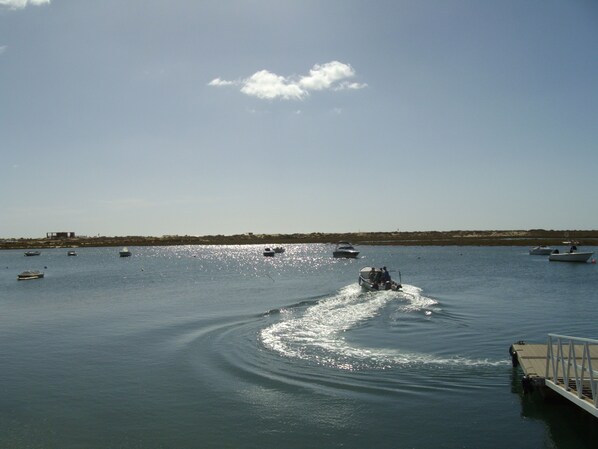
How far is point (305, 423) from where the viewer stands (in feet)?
48.9

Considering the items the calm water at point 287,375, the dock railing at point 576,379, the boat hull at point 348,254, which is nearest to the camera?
the dock railing at point 576,379

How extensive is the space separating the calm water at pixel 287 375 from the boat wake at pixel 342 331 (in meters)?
0.13

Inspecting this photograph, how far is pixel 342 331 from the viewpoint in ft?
92.1

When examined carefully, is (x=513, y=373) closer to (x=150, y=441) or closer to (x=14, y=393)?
Result: (x=150, y=441)

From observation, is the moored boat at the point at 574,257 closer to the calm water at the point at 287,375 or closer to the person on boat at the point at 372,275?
the calm water at the point at 287,375

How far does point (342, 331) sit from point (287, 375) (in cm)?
898

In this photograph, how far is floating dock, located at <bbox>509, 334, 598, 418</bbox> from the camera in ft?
44.1

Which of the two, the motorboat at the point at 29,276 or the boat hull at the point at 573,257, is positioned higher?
the boat hull at the point at 573,257

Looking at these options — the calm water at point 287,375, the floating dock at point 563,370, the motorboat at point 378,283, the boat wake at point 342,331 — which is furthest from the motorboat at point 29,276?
the floating dock at point 563,370

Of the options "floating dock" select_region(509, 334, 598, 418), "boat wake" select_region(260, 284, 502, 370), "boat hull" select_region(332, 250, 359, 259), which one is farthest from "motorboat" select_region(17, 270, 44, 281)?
"floating dock" select_region(509, 334, 598, 418)

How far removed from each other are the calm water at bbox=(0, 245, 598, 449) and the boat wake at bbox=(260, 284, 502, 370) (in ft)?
0.43

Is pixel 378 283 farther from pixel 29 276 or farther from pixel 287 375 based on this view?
pixel 29 276

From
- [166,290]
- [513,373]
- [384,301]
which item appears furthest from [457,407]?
[166,290]

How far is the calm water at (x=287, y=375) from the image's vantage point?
568 inches
